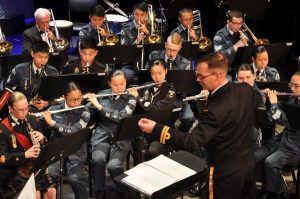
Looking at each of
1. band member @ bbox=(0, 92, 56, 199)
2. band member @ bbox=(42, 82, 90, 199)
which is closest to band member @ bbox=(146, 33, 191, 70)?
band member @ bbox=(42, 82, 90, 199)

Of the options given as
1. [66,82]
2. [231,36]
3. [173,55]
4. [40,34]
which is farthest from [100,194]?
[231,36]

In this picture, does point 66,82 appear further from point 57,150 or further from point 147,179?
point 147,179

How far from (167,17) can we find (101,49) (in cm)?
241

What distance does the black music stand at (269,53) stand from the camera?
7266 mm

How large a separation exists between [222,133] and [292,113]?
165 cm

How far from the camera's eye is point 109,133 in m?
6.15

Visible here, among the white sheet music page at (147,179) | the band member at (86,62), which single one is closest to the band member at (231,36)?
the band member at (86,62)

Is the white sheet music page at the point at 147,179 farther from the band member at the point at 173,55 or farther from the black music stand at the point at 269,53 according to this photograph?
the black music stand at the point at 269,53

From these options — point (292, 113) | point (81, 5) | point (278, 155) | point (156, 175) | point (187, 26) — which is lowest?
point (278, 155)

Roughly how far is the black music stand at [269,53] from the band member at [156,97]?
124cm

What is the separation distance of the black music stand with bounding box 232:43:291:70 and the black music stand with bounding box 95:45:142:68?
1.36 meters

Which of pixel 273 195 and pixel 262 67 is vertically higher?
pixel 262 67

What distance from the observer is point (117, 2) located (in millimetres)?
11031

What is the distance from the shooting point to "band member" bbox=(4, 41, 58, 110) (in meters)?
6.78
